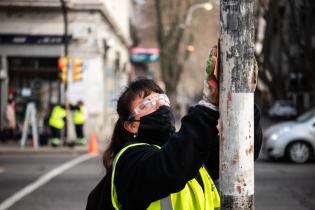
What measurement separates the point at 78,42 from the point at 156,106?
23.5 metres

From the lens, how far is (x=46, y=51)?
26031 mm

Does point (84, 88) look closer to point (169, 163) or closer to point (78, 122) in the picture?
point (78, 122)

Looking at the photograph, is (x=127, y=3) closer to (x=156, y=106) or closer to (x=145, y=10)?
(x=145, y=10)

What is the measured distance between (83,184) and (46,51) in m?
14.9

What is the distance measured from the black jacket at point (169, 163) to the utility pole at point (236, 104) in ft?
0.34

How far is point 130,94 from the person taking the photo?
296cm

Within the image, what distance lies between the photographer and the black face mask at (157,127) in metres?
2.67

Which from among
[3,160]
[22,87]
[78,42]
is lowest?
[3,160]

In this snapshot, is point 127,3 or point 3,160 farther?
point 127,3

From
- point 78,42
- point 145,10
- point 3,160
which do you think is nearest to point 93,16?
point 78,42

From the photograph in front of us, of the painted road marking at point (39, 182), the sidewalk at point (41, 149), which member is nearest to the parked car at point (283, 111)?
the sidewalk at point (41, 149)

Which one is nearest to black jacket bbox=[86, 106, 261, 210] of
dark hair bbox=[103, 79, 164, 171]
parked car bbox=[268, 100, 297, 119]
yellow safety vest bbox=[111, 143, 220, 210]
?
yellow safety vest bbox=[111, 143, 220, 210]

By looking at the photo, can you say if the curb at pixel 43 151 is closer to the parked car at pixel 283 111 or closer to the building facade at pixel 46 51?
the building facade at pixel 46 51

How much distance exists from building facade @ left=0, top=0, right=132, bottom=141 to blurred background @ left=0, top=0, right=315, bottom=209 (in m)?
0.04
